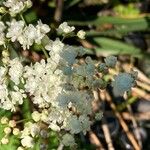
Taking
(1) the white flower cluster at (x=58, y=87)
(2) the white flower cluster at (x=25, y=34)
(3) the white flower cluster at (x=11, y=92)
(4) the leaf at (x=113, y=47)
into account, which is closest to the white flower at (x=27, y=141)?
(1) the white flower cluster at (x=58, y=87)

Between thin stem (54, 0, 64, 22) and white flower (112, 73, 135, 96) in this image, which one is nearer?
white flower (112, 73, 135, 96)

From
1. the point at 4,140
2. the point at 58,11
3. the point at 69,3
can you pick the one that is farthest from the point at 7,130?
the point at 69,3

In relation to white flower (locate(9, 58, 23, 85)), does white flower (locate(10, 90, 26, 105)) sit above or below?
below

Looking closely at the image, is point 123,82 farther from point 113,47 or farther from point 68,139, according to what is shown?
point 113,47

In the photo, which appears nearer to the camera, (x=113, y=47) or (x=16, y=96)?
(x=16, y=96)

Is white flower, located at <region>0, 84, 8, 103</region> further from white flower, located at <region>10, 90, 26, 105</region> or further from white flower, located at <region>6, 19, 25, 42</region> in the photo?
white flower, located at <region>6, 19, 25, 42</region>

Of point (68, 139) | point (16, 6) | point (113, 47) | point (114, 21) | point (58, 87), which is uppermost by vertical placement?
point (16, 6)

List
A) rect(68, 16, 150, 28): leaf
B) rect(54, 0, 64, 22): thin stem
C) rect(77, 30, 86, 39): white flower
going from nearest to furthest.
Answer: rect(77, 30, 86, 39): white flower → rect(54, 0, 64, 22): thin stem → rect(68, 16, 150, 28): leaf

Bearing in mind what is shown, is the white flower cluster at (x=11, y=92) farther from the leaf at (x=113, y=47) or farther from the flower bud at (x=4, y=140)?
the leaf at (x=113, y=47)

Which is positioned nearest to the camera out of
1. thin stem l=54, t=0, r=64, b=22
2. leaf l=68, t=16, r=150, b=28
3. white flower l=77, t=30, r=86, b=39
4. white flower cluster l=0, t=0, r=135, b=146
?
white flower cluster l=0, t=0, r=135, b=146

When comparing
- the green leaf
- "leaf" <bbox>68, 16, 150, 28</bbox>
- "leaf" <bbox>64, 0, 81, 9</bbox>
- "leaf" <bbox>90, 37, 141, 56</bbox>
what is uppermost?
the green leaf

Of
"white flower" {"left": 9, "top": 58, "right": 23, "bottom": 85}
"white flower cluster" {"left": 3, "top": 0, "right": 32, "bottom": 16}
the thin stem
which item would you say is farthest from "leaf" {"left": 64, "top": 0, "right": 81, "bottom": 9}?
"white flower" {"left": 9, "top": 58, "right": 23, "bottom": 85}

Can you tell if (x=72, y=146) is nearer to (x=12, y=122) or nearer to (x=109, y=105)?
(x=12, y=122)
